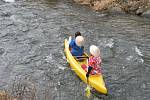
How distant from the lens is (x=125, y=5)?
21.9 metres

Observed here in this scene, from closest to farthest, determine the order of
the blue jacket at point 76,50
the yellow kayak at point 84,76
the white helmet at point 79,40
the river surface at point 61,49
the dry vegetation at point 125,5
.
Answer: the yellow kayak at point 84,76
the river surface at point 61,49
the white helmet at point 79,40
the blue jacket at point 76,50
the dry vegetation at point 125,5

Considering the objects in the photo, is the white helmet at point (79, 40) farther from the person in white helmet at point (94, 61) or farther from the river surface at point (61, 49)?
the person in white helmet at point (94, 61)

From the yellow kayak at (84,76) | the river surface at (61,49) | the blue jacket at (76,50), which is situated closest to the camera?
the yellow kayak at (84,76)

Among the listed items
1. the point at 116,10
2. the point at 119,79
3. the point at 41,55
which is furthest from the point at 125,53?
the point at 116,10

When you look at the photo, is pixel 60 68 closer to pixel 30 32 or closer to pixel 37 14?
pixel 30 32

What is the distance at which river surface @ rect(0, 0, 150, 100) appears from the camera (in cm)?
1244

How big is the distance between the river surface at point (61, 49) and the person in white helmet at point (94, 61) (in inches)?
29.4

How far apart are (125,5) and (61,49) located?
25.4 ft

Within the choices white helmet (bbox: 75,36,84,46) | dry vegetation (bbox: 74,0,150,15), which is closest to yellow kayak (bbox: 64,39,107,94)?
white helmet (bbox: 75,36,84,46)

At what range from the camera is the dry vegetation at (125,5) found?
2120cm

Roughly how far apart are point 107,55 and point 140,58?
1452 mm

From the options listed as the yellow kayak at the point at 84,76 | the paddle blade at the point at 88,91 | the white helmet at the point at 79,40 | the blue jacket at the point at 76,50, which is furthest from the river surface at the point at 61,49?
the white helmet at the point at 79,40

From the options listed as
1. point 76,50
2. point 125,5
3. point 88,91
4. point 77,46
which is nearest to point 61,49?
point 76,50

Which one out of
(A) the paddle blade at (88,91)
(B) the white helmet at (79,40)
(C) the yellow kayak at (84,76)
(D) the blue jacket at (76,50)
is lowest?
(A) the paddle blade at (88,91)
